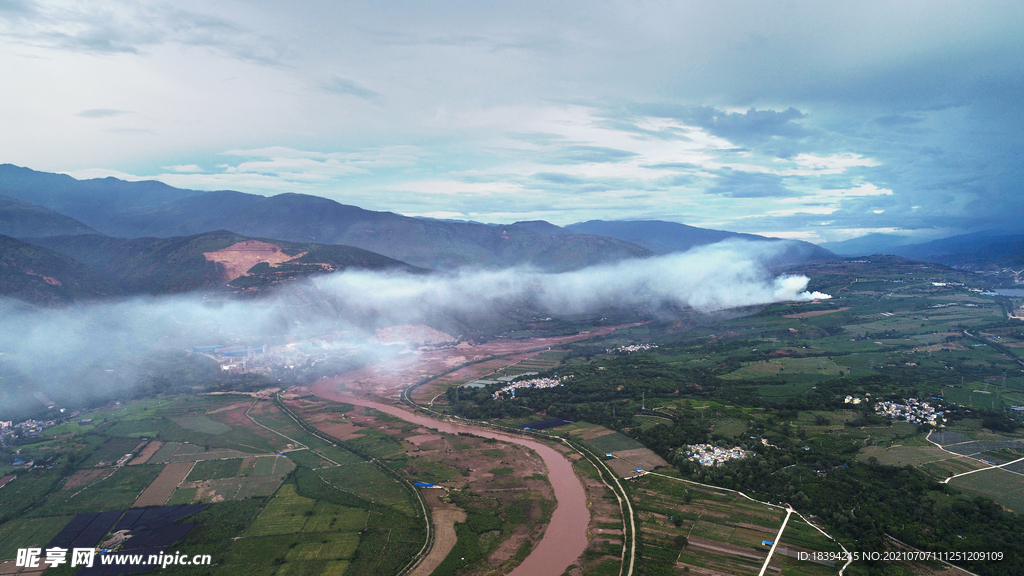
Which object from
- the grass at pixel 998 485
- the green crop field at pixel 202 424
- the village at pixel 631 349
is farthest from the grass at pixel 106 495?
the village at pixel 631 349

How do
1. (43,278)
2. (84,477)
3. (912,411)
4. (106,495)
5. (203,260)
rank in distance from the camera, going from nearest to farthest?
(106,495), (84,477), (912,411), (43,278), (203,260)

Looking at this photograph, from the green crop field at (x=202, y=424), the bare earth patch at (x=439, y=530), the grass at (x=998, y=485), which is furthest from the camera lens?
the green crop field at (x=202, y=424)

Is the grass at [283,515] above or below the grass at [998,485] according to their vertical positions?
below

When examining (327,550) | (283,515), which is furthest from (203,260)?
(327,550)

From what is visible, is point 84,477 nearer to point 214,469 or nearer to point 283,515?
point 214,469

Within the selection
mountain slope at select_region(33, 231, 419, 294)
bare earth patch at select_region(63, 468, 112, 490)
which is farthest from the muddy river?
mountain slope at select_region(33, 231, 419, 294)

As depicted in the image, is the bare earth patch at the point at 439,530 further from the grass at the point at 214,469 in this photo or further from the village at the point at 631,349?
→ the village at the point at 631,349
